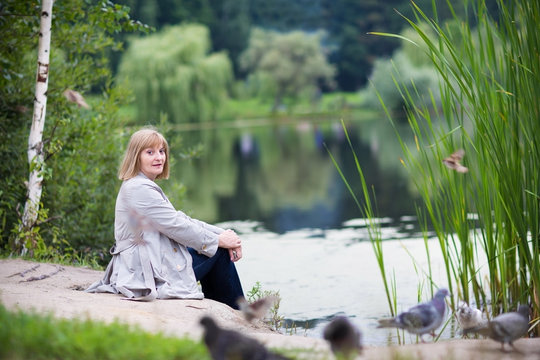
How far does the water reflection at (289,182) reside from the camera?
11.0 metres

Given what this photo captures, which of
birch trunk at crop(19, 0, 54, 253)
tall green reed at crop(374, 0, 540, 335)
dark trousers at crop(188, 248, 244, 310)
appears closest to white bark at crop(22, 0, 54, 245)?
birch trunk at crop(19, 0, 54, 253)

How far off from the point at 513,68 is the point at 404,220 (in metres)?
6.26

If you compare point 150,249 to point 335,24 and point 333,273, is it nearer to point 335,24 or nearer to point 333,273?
point 333,273

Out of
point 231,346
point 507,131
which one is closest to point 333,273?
point 507,131

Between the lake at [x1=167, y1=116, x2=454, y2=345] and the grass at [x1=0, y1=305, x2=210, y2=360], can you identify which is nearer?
the grass at [x1=0, y1=305, x2=210, y2=360]

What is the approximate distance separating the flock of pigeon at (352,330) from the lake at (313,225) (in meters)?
0.81

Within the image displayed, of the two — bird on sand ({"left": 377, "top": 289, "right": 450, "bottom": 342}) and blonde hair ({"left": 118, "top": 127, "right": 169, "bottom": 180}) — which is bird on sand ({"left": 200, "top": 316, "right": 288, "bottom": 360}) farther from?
blonde hair ({"left": 118, "top": 127, "right": 169, "bottom": 180})

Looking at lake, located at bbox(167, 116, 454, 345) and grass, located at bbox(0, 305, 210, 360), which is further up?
grass, located at bbox(0, 305, 210, 360)

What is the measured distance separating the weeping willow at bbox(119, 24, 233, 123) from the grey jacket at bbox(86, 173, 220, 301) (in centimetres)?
2367

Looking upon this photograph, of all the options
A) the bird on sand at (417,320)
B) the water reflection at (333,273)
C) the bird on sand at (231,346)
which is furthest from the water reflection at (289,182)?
the bird on sand at (231,346)

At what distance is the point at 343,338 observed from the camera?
2725 millimetres

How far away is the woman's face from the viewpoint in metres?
4.23

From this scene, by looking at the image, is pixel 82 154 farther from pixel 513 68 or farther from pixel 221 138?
pixel 221 138

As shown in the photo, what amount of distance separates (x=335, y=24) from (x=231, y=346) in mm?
66170
